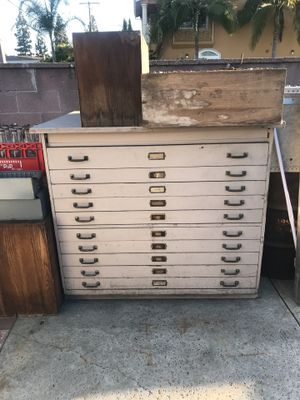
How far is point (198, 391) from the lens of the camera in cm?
172

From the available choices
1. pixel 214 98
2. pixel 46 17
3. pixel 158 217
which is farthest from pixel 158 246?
pixel 46 17

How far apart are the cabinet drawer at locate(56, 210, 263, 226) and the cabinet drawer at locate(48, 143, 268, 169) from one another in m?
0.33

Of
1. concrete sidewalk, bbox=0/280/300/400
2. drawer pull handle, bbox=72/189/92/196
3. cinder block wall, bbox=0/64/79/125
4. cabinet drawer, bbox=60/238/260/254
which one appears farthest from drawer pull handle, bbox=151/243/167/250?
cinder block wall, bbox=0/64/79/125

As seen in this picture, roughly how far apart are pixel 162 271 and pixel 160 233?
0.29 m

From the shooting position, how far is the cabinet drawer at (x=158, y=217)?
86.0 inches

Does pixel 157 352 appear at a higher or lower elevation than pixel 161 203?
lower

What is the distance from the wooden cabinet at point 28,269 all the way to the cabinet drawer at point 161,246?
6.7 inches

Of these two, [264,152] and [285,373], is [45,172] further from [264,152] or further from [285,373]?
[285,373]

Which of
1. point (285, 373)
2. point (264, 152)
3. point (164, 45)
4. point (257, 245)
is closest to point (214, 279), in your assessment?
point (257, 245)

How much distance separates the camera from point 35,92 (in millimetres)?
3527

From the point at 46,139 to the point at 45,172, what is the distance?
255 millimetres

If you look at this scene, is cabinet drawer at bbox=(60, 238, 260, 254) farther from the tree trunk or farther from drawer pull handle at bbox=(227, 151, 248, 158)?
the tree trunk

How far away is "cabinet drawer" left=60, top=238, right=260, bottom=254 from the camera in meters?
2.26

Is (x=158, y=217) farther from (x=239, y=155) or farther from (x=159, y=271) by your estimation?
(x=239, y=155)
